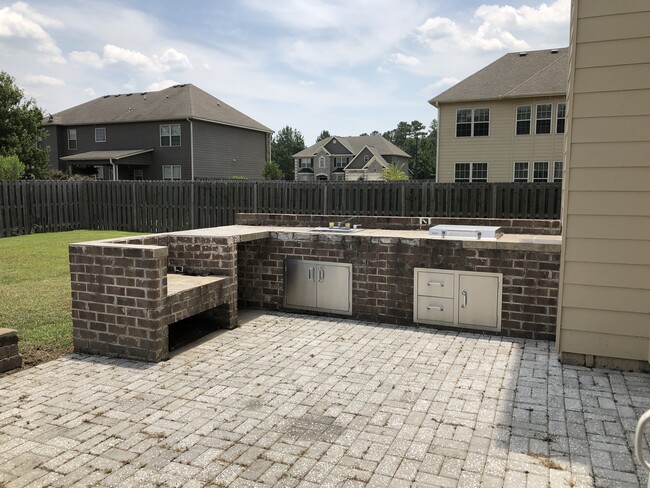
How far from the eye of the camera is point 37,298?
666 centimetres

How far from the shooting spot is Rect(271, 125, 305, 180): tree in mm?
74750

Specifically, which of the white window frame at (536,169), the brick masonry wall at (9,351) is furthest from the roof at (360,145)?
the brick masonry wall at (9,351)

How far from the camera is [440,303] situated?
563 centimetres

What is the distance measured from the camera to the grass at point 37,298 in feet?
16.1

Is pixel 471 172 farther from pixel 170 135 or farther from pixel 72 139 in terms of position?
pixel 72 139

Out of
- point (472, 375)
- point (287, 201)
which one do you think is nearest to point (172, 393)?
point (472, 375)

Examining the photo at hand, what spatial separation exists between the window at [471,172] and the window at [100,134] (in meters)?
20.1

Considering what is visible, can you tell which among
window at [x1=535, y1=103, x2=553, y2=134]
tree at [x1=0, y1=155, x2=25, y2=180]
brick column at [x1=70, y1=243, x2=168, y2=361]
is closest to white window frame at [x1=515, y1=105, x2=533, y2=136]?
window at [x1=535, y1=103, x2=553, y2=134]

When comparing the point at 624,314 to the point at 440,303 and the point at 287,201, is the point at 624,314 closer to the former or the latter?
the point at 440,303

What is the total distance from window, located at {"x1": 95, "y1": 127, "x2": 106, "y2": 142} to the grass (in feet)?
61.3

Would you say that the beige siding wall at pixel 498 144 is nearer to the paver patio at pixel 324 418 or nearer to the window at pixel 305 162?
the paver patio at pixel 324 418

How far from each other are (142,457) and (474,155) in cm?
1931

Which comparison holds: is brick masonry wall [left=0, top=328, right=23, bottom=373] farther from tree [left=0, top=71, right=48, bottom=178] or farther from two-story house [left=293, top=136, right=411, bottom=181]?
two-story house [left=293, top=136, right=411, bottom=181]

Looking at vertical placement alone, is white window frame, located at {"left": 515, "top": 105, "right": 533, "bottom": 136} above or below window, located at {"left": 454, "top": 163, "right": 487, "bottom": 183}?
above
